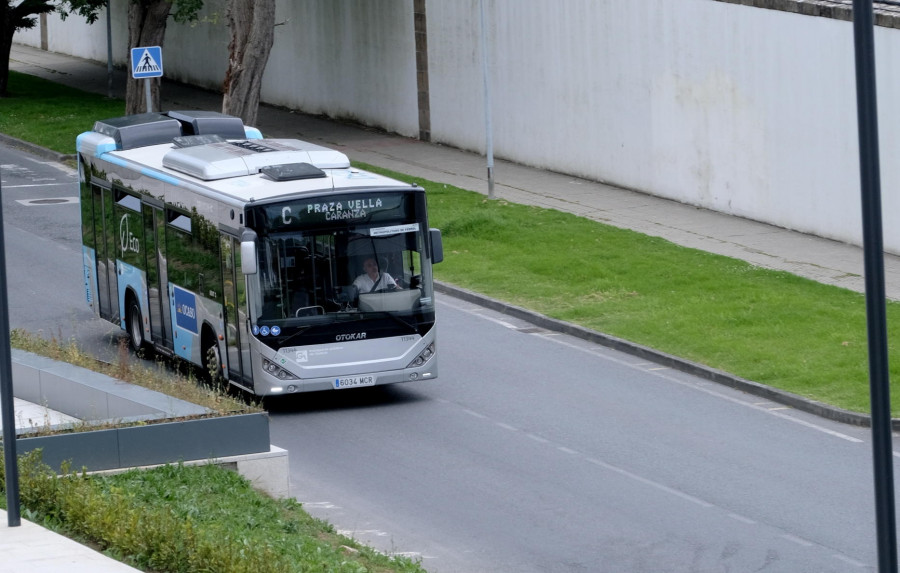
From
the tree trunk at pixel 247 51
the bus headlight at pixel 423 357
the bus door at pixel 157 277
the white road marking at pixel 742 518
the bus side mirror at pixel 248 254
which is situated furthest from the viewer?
the tree trunk at pixel 247 51

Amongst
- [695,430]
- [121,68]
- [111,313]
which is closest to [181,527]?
[695,430]

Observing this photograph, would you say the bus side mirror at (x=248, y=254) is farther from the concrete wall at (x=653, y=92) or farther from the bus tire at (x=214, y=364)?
the concrete wall at (x=653, y=92)

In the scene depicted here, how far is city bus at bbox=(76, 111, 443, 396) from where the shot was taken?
633 inches

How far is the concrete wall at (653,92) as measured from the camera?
80.6 feet

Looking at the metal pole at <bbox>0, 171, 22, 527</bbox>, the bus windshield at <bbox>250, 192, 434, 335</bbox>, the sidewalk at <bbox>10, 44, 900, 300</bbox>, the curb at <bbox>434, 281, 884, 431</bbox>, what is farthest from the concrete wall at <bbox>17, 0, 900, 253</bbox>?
the metal pole at <bbox>0, 171, 22, 527</bbox>

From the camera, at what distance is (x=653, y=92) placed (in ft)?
93.0

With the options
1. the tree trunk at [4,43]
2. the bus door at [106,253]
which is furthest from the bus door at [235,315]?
the tree trunk at [4,43]

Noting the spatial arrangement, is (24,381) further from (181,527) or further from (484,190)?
(484,190)

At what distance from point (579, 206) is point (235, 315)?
12449mm

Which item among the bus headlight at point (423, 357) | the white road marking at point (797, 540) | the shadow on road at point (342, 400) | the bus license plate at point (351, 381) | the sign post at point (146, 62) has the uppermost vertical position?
the sign post at point (146, 62)

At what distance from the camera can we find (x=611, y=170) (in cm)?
2977

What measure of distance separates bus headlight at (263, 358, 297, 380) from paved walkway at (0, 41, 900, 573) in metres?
5.07

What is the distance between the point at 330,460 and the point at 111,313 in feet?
21.2

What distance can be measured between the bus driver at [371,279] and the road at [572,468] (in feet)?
4.56
